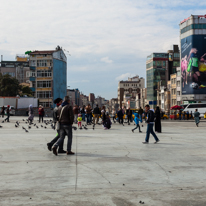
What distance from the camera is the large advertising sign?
→ 9000 centimetres

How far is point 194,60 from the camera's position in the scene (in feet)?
297

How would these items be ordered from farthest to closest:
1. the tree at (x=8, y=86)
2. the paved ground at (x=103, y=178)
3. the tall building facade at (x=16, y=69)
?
1. the tall building facade at (x=16, y=69)
2. the tree at (x=8, y=86)
3. the paved ground at (x=103, y=178)

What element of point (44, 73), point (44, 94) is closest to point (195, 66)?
point (44, 73)

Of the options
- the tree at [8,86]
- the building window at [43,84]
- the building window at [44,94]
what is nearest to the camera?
the tree at [8,86]

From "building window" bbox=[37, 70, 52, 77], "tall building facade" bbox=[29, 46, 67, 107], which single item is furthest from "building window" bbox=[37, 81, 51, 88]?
"building window" bbox=[37, 70, 52, 77]

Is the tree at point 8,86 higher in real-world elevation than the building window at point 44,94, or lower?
higher

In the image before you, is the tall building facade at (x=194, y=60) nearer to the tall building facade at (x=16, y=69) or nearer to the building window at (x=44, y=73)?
the building window at (x=44, y=73)

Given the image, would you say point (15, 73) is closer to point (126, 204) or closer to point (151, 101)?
point (151, 101)

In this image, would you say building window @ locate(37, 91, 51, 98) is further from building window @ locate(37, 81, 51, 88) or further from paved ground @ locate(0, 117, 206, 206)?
paved ground @ locate(0, 117, 206, 206)

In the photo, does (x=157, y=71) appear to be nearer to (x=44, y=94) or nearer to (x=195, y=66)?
(x=195, y=66)

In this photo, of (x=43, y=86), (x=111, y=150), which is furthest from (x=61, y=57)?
(x=111, y=150)

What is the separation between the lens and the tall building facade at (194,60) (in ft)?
297

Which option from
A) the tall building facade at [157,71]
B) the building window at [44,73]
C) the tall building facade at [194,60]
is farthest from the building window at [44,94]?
the tall building facade at [157,71]

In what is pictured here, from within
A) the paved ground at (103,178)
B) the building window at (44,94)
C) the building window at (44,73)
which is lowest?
the paved ground at (103,178)
